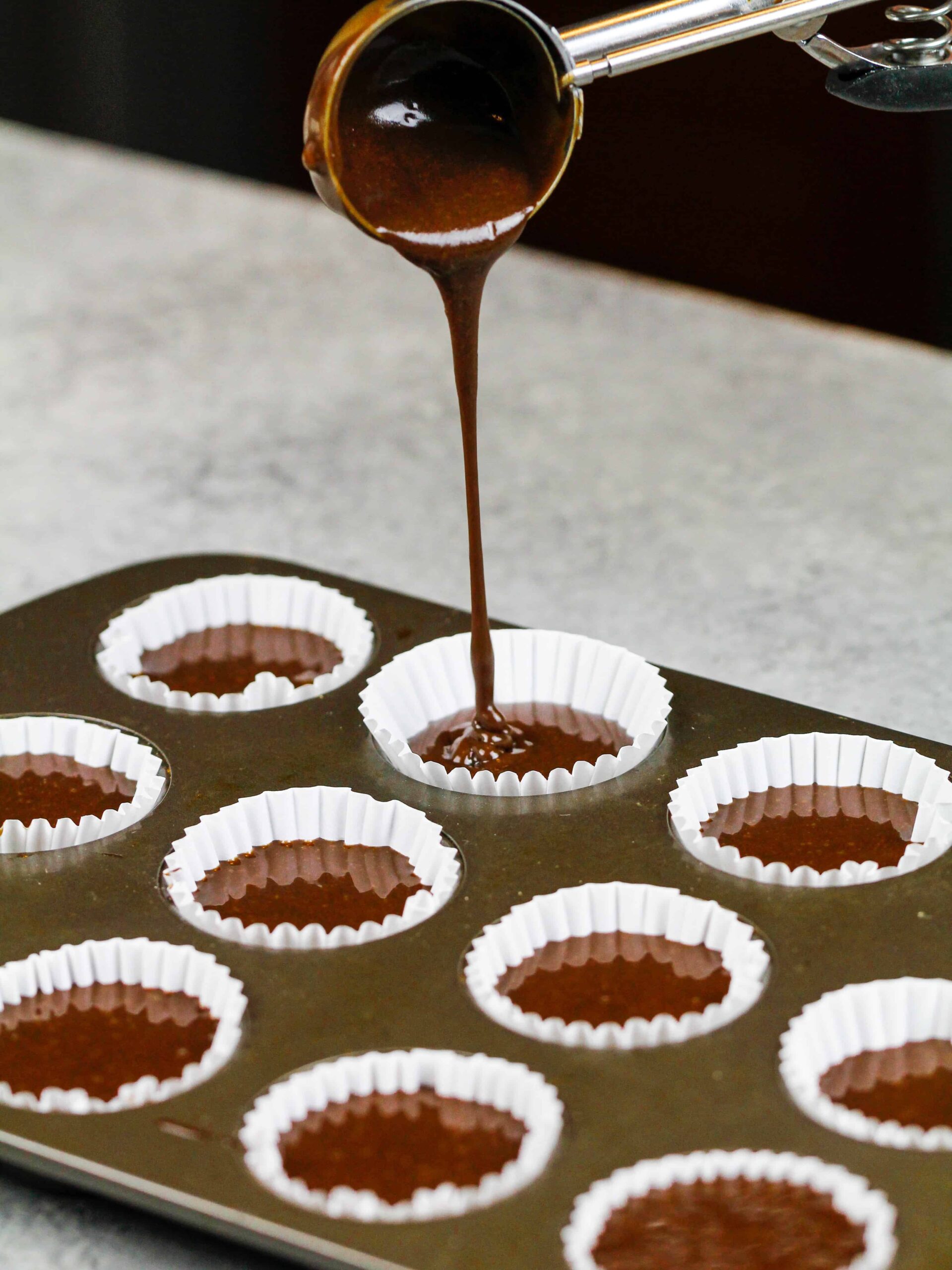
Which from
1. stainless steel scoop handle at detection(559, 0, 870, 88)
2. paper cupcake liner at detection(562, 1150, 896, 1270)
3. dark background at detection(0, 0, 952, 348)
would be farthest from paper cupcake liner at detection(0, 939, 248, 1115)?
dark background at detection(0, 0, 952, 348)

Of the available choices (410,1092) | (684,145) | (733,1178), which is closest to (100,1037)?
(410,1092)

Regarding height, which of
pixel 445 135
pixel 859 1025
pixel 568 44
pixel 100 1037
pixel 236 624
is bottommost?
pixel 236 624

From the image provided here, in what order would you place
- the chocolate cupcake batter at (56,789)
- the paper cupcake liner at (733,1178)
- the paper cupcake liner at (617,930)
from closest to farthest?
the paper cupcake liner at (733,1178), the paper cupcake liner at (617,930), the chocolate cupcake batter at (56,789)

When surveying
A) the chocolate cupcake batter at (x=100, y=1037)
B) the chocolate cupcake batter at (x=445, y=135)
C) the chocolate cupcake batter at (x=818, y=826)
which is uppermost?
the chocolate cupcake batter at (x=445, y=135)

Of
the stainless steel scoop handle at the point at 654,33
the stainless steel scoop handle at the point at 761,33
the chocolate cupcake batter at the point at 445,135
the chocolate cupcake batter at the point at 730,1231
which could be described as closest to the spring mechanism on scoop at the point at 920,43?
the stainless steel scoop handle at the point at 761,33

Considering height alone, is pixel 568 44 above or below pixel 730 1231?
above

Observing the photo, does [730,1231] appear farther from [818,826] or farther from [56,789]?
[56,789]

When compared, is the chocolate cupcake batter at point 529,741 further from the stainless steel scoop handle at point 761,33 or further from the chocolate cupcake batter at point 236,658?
the stainless steel scoop handle at point 761,33
